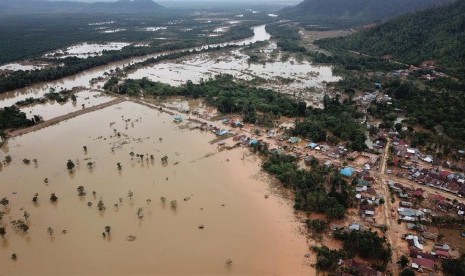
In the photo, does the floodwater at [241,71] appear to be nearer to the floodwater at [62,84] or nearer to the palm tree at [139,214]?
the floodwater at [62,84]

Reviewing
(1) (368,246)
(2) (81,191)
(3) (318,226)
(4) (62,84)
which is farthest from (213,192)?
(4) (62,84)

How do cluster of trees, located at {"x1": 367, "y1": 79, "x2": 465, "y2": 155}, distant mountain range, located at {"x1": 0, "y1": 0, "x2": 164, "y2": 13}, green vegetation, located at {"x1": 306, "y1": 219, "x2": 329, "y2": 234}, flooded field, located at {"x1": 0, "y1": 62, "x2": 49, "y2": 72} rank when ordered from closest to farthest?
1. green vegetation, located at {"x1": 306, "y1": 219, "x2": 329, "y2": 234}
2. cluster of trees, located at {"x1": 367, "y1": 79, "x2": 465, "y2": 155}
3. flooded field, located at {"x1": 0, "y1": 62, "x2": 49, "y2": 72}
4. distant mountain range, located at {"x1": 0, "y1": 0, "x2": 164, "y2": 13}

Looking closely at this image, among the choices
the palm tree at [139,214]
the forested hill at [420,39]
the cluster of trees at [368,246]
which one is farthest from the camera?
the forested hill at [420,39]

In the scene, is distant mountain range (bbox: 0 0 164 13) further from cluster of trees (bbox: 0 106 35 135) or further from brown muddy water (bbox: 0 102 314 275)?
brown muddy water (bbox: 0 102 314 275)

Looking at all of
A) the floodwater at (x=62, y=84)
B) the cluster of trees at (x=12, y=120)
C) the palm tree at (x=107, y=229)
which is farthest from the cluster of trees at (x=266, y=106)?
the palm tree at (x=107, y=229)

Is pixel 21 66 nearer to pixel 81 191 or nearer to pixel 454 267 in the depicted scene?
pixel 81 191

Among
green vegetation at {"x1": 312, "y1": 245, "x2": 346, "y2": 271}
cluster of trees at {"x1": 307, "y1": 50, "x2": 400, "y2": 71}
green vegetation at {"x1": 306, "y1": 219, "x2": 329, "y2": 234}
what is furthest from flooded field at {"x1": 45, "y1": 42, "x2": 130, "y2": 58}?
green vegetation at {"x1": 312, "y1": 245, "x2": 346, "y2": 271}
